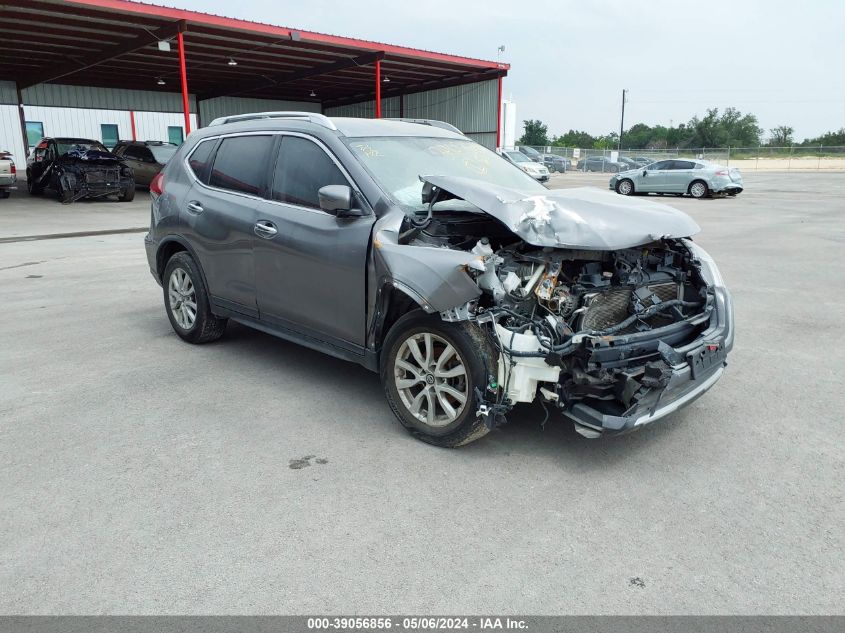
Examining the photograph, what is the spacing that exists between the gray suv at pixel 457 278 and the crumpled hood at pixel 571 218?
12mm

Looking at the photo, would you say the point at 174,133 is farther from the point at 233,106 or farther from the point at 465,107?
the point at 465,107

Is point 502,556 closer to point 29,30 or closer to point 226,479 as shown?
point 226,479

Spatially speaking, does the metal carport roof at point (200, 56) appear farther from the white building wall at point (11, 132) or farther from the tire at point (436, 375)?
the tire at point (436, 375)

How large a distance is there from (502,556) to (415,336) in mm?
1405

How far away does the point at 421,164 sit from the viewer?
4699 mm

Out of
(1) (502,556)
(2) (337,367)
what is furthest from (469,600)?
(2) (337,367)

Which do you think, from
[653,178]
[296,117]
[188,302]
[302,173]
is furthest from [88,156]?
[653,178]

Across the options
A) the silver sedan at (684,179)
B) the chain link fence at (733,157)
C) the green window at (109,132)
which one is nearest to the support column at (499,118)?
the silver sedan at (684,179)

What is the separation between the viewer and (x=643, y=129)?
97.9 metres

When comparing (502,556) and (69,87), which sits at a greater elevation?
(69,87)

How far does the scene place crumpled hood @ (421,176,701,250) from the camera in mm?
3607

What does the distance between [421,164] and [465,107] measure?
24.7 m

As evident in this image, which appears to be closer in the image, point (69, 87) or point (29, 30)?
point (29, 30)

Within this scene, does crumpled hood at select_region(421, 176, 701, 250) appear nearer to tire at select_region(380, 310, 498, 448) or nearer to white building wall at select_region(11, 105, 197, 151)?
tire at select_region(380, 310, 498, 448)
